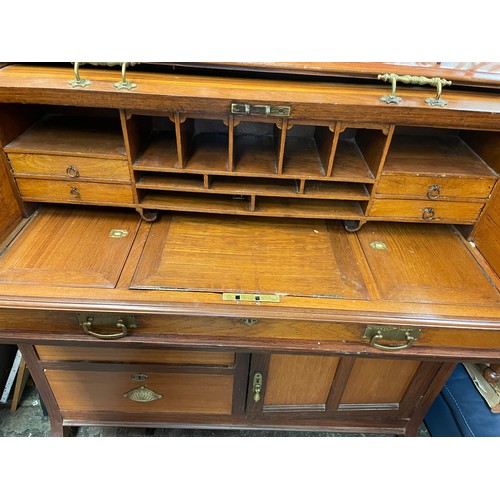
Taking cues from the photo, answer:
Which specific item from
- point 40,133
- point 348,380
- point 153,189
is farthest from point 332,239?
point 40,133

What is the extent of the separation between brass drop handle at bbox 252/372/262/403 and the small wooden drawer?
106mm

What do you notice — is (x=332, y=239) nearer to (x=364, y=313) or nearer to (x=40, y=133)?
(x=364, y=313)

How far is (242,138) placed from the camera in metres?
1.28

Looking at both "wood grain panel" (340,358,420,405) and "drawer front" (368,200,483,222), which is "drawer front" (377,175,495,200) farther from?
"wood grain panel" (340,358,420,405)

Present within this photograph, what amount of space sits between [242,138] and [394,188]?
0.54 m

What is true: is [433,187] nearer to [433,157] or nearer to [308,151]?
[433,157]

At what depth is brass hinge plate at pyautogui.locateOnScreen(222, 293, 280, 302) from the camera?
1008 mm

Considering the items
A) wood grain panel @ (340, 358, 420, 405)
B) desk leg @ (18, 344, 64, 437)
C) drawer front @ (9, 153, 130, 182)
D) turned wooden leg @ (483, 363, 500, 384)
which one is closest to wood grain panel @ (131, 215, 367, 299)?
drawer front @ (9, 153, 130, 182)

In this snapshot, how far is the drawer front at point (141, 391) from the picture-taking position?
1.28 metres

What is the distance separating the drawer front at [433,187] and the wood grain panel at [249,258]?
23cm

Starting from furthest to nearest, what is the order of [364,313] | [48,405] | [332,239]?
[48,405]
[332,239]
[364,313]

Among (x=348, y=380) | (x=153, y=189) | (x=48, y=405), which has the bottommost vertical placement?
(x=48, y=405)

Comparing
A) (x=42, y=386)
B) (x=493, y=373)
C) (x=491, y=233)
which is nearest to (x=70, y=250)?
(x=42, y=386)

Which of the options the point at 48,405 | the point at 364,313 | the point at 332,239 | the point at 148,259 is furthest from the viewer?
the point at 48,405
